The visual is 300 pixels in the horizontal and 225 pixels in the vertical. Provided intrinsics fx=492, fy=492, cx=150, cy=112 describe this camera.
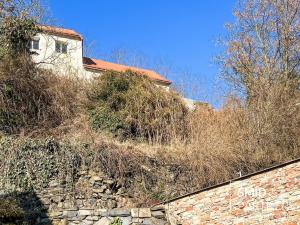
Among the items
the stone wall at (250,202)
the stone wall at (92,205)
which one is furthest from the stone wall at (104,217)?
the stone wall at (250,202)

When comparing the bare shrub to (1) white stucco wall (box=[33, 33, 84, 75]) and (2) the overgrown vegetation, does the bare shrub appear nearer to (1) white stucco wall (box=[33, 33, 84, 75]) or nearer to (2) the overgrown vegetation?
(2) the overgrown vegetation

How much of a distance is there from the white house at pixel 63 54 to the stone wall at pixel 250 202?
721 cm

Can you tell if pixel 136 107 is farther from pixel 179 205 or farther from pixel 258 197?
pixel 258 197

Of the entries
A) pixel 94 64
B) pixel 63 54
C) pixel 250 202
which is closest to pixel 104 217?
pixel 250 202

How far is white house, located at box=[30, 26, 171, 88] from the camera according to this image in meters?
16.6

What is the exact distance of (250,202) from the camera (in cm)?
880

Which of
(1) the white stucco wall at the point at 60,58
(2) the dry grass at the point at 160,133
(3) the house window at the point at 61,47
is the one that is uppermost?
(3) the house window at the point at 61,47

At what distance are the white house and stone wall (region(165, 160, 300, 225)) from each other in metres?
7.21

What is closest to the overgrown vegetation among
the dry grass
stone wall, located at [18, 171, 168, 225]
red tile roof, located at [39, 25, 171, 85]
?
the dry grass

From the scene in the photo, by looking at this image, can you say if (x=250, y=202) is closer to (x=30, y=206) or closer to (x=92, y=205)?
(x=92, y=205)

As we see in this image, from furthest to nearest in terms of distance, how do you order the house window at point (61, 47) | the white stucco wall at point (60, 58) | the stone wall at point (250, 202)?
the house window at point (61, 47), the white stucco wall at point (60, 58), the stone wall at point (250, 202)

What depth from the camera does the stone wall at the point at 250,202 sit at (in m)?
7.99

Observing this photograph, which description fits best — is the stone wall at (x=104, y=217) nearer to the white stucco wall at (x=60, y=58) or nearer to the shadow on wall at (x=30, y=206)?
the shadow on wall at (x=30, y=206)

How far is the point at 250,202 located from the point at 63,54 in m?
12.9
